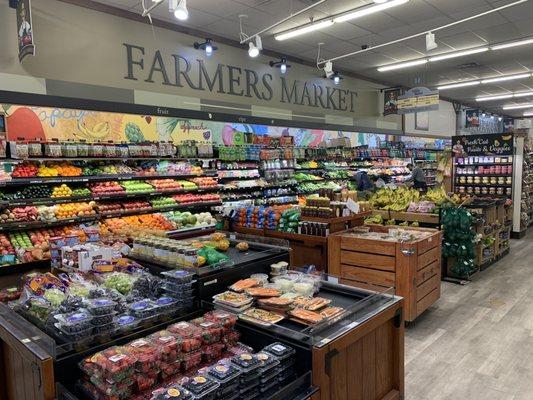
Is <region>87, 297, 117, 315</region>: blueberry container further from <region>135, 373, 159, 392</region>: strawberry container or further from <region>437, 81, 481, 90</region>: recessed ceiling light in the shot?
<region>437, 81, 481, 90</region>: recessed ceiling light

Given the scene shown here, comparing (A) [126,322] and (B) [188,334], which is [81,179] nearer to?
(A) [126,322]

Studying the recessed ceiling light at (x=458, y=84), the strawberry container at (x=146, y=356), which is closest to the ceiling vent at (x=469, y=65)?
the recessed ceiling light at (x=458, y=84)

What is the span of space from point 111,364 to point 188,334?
390 mm

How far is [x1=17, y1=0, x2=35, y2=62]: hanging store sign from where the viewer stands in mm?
4934

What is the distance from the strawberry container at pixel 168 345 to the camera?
1.78m

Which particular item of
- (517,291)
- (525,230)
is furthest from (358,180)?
(517,291)

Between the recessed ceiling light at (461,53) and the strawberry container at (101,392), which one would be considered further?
the recessed ceiling light at (461,53)

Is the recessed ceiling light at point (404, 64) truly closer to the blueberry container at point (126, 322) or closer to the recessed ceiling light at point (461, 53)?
the recessed ceiling light at point (461, 53)

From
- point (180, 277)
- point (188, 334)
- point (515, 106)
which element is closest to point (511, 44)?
point (180, 277)

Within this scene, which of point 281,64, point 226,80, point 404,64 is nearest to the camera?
point 226,80

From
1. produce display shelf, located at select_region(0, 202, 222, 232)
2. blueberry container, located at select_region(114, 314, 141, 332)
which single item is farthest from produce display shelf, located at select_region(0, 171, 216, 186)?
blueberry container, located at select_region(114, 314, 141, 332)

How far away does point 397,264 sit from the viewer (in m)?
4.46

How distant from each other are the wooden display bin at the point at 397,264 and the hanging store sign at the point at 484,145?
17.6ft

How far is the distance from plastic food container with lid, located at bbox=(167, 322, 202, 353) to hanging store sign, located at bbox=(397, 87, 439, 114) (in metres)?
9.34
